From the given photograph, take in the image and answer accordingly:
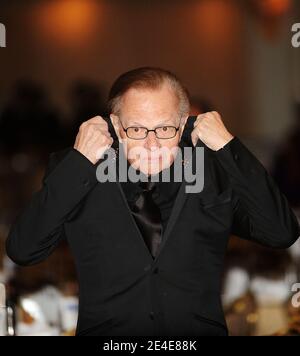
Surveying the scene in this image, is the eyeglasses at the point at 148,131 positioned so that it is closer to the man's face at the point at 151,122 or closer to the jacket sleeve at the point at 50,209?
the man's face at the point at 151,122

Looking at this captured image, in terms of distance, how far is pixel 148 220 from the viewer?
1.57 meters

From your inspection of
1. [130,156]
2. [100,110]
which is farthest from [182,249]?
[100,110]

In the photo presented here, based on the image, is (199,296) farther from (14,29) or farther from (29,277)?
(14,29)

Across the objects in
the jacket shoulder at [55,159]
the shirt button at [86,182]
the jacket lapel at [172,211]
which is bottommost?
the jacket lapel at [172,211]

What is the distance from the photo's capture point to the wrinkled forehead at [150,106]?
157 centimetres

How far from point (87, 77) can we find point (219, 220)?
4.78 metres

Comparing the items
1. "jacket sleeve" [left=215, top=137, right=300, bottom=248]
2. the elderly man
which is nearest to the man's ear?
the elderly man

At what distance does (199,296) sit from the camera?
1.51 m

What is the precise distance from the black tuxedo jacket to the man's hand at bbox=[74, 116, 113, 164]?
18 millimetres

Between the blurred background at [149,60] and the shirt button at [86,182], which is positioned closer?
the shirt button at [86,182]

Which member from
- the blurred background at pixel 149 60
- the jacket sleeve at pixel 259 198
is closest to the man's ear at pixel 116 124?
the jacket sleeve at pixel 259 198

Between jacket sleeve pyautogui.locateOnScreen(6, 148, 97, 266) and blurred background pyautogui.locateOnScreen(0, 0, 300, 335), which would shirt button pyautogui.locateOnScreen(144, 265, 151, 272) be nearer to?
jacket sleeve pyautogui.locateOnScreen(6, 148, 97, 266)

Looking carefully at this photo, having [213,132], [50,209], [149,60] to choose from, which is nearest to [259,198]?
[213,132]

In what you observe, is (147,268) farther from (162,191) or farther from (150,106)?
(150,106)
